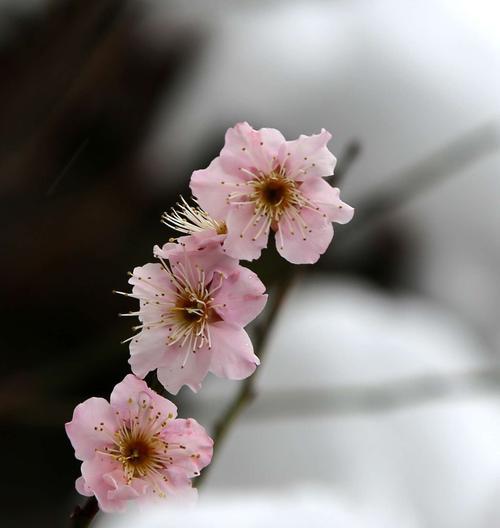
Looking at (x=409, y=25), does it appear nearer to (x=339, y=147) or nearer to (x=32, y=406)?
(x=339, y=147)

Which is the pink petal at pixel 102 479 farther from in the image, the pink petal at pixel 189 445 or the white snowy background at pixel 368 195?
the white snowy background at pixel 368 195

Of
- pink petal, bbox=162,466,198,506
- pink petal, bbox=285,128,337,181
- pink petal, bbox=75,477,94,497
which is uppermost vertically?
pink petal, bbox=285,128,337,181

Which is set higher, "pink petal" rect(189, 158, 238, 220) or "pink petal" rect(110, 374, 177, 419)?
"pink petal" rect(189, 158, 238, 220)

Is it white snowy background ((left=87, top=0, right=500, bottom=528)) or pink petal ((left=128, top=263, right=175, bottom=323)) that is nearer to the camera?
pink petal ((left=128, top=263, right=175, bottom=323))

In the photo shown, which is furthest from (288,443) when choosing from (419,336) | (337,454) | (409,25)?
(409,25)

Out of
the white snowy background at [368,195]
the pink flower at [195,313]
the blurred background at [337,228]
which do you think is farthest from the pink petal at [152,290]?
the white snowy background at [368,195]

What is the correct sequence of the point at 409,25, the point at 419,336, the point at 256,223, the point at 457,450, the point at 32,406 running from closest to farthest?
the point at 256,223 → the point at 32,406 → the point at 457,450 → the point at 419,336 → the point at 409,25

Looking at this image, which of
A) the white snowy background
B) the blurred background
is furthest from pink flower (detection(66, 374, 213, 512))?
the white snowy background

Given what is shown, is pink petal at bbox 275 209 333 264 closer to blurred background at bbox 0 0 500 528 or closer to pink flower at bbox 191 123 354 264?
pink flower at bbox 191 123 354 264
